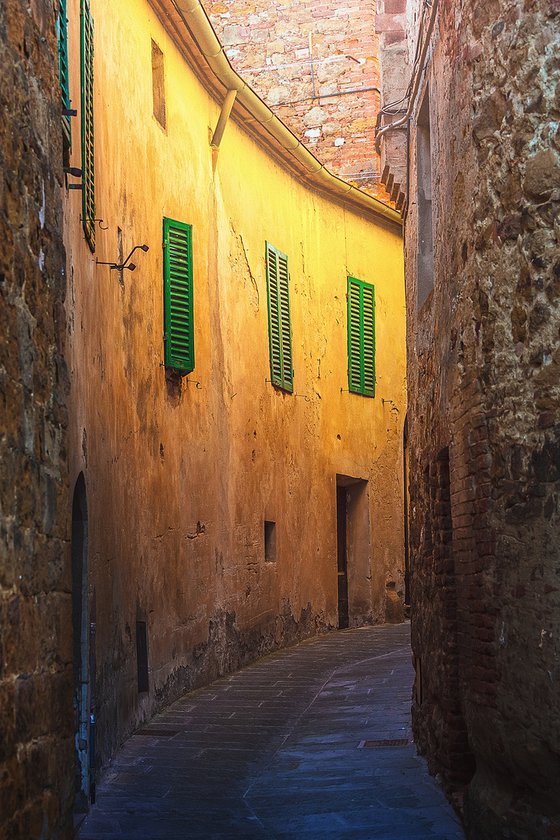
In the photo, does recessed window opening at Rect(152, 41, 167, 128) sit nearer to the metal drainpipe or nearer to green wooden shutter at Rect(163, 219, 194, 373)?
green wooden shutter at Rect(163, 219, 194, 373)

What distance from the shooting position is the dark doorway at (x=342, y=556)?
17547 millimetres

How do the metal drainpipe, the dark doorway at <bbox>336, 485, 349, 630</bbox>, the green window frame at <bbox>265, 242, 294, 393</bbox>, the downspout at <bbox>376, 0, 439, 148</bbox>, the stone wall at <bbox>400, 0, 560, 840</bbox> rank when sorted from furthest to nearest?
the dark doorway at <bbox>336, 485, 349, 630</bbox> < the green window frame at <bbox>265, 242, 294, 393</bbox> < the metal drainpipe < the downspout at <bbox>376, 0, 439, 148</bbox> < the stone wall at <bbox>400, 0, 560, 840</bbox>

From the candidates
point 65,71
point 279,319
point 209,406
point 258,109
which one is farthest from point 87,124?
point 279,319

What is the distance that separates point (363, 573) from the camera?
57.9 ft

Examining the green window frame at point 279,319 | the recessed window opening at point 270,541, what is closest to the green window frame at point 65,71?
the green window frame at point 279,319

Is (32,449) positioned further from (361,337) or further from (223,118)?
(361,337)

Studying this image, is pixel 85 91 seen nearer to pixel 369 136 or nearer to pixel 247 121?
pixel 247 121

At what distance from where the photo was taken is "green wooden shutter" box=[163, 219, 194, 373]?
11.3 meters

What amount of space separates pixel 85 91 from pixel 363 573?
10.9 meters

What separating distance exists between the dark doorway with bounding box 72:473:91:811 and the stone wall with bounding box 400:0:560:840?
83.9 inches

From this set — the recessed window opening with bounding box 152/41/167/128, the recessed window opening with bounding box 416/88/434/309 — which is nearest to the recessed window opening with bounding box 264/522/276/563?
the recessed window opening with bounding box 152/41/167/128

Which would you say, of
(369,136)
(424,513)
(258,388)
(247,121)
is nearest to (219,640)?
(258,388)

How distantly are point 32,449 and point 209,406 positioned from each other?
7.97 m

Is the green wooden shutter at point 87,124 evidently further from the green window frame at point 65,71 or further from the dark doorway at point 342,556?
the dark doorway at point 342,556
